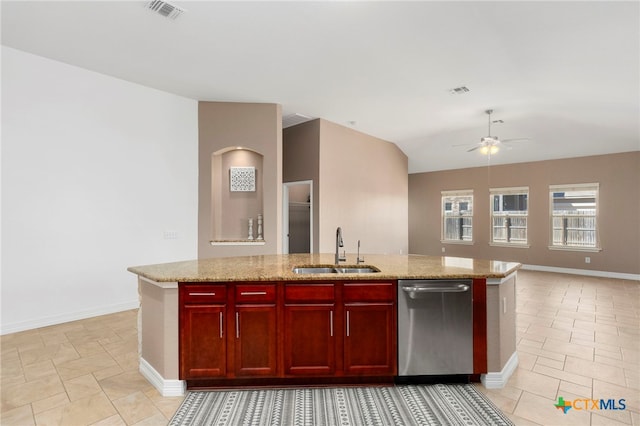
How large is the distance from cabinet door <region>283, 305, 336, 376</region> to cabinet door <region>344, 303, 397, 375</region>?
0.40 ft

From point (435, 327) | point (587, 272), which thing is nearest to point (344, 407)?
point (435, 327)

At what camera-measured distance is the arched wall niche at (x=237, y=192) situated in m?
5.34

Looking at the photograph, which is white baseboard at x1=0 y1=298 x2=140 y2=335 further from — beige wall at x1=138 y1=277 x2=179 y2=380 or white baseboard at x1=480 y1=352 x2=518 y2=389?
white baseboard at x1=480 y1=352 x2=518 y2=389

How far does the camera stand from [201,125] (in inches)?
200

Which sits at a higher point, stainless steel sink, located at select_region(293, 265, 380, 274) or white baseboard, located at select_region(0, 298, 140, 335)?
stainless steel sink, located at select_region(293, 265, 380, 274)

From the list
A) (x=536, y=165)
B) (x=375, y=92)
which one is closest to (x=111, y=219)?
(x=375, y=92)

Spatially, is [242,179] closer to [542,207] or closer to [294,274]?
[294,274]

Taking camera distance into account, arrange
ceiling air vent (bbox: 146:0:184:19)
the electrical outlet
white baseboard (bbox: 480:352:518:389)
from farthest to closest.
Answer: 1. the electrical outlet
2. ceiling air vent (bbox: 146:0:184:19)
3. white baseboard (bbox: 480:352:518:389)

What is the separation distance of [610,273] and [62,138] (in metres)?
9.97

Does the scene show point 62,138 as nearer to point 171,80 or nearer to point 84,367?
point 171,80

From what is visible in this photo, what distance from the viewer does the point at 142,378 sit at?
2572 millimetres

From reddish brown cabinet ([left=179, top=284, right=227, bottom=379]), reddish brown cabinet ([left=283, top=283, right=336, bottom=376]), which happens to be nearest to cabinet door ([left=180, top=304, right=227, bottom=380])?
reddish brown cabinet ([left=179, top=284, right=227, bottom=379])

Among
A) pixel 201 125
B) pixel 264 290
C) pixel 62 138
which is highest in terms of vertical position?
pixel 201 125

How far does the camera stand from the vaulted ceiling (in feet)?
9.50
